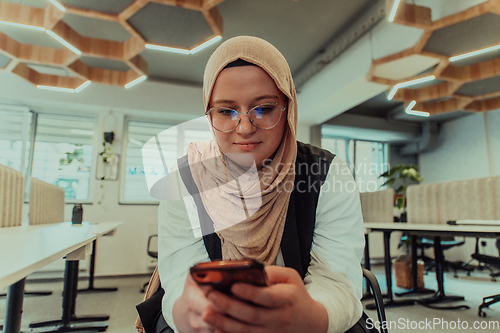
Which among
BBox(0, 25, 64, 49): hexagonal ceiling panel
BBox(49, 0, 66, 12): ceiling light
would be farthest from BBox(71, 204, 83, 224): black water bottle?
BBox(0, 25, 64, 49): hexagonal ceiling panel

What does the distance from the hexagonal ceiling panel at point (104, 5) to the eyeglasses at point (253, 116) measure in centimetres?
200

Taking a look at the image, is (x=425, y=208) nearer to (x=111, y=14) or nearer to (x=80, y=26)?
(x=111, y=14)

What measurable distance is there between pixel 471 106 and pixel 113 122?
5.77 metres

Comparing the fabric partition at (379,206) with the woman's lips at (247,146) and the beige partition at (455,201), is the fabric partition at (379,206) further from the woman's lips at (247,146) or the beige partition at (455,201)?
the woman's lips at (247,146)

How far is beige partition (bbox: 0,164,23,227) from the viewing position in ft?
7.43

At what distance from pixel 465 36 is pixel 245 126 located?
2.98m

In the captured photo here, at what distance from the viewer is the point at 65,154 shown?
16.1 feet

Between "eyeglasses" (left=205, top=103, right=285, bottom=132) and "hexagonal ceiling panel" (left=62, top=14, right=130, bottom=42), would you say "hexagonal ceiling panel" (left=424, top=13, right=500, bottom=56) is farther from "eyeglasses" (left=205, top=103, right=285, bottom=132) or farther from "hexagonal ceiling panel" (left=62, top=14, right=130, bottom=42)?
"hexagonal ceiling panel" (left=62, top=14, right=130, bottom=42)

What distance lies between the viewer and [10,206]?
2373mm

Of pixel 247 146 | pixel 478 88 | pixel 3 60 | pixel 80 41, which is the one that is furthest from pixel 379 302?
pixel 3 60

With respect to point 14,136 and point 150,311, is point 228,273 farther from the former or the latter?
point 14,136

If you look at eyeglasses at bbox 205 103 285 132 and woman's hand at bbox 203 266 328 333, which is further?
eyeglasses at bbox 205 103 285 132

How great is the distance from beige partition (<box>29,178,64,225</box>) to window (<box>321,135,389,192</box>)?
17.7 ft

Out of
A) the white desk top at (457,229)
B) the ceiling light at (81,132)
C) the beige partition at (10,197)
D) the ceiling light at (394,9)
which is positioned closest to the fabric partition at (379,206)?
the white desk top at (457,229)
